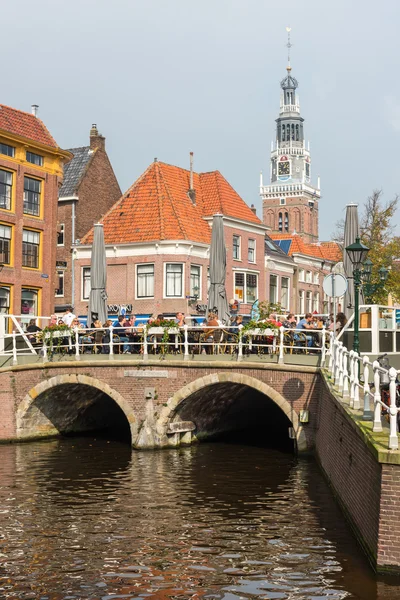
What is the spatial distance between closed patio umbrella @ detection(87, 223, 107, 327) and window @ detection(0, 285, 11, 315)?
8.56m

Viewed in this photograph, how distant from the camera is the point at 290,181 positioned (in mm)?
125312

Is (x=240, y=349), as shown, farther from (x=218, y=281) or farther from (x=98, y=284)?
(x=98, y=284)

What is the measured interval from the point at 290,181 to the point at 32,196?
95.0 meters

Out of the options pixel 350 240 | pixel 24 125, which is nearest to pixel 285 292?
pixel 24 125

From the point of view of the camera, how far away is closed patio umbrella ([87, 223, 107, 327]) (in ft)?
79.2

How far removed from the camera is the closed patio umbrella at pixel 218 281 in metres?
22.8

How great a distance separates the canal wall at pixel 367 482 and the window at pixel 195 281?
2308cm

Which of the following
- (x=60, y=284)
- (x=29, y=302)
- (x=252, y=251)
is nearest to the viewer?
(x=29, y=302)

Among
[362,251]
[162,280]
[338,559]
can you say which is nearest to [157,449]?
[362,251]

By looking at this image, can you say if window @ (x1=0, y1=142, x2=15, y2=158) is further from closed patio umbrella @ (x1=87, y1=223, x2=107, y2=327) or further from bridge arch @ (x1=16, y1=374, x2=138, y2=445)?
bridge arch @ (x1=16, y1=374, x2=138, y2=445)

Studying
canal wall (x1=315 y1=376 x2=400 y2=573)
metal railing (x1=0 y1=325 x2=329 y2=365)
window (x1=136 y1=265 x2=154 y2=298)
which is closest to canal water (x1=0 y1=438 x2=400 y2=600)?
canal wall (x1=315 y1=376 x2=400 y2=573)

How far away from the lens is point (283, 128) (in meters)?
133

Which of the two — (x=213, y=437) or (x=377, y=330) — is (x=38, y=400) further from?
(x=377, y=330)

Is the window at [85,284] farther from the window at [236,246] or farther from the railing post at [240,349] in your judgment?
the railing post at [240,349]
